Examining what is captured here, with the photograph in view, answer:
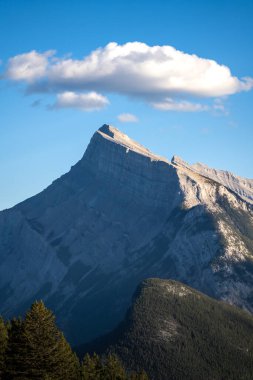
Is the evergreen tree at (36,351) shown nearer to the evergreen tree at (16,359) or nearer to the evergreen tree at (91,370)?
the evergreen tree at (16,359)

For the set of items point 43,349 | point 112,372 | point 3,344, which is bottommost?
point 112,372

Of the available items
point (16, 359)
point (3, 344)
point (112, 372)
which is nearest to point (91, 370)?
point (112, 372)

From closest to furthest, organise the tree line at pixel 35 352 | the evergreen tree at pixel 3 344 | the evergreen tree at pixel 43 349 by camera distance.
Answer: the tree line at pixel 35 352, the evergreen tree at pixel 43 349, the evergreen tree at pixel 3 344

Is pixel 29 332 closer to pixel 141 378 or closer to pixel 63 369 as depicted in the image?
pixel 63 369

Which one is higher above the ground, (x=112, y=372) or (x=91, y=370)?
(x=91, y=370)

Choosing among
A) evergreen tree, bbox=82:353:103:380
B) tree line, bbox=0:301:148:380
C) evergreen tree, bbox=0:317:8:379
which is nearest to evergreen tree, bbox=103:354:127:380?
evergreen tree, bbox=82:353:103:380

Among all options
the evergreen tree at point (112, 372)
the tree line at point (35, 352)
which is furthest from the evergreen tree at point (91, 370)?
the tree line at point (35, 352)

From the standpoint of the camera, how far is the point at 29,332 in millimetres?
117500

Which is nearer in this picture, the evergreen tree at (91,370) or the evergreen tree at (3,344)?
the evergreen tree at (3,344)

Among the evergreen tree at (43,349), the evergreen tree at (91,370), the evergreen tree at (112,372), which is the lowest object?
the evergreen tree at (112,372)

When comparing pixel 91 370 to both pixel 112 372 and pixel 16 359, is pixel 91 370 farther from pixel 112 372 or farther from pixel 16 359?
pixel 16 359

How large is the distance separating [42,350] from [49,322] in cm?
476

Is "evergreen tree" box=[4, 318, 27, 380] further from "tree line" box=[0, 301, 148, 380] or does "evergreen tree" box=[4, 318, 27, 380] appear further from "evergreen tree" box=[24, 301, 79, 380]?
"evergreen tree" box=[24, 301, 79, 380]

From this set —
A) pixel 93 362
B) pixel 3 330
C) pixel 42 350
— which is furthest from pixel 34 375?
pixel 93 362
